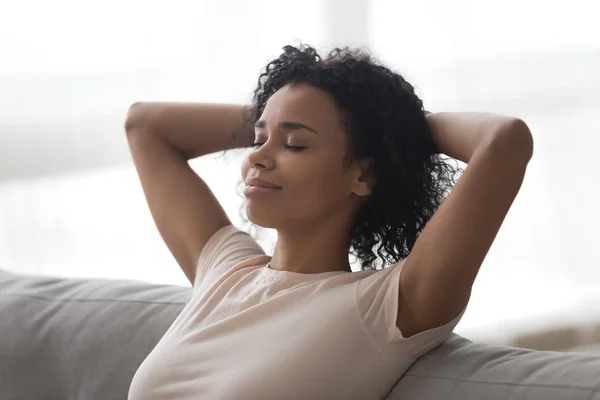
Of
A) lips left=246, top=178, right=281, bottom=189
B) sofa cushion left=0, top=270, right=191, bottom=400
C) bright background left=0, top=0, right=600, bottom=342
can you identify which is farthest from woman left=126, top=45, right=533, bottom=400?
bright background left=0, top=0, right=600, bottom=342

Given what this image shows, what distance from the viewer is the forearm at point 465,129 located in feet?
4.57

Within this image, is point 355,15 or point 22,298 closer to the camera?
point 22,298

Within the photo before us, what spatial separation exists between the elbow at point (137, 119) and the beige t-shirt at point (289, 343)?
1.57 feet

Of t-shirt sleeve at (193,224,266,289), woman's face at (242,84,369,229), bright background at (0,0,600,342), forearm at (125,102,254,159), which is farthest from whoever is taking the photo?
bright background at (0,0,600,342)

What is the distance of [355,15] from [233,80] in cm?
45

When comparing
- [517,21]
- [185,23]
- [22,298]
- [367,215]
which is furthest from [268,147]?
[517,21]

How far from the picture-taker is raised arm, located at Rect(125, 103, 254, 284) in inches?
69.9

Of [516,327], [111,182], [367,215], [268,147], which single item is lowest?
[516,327]

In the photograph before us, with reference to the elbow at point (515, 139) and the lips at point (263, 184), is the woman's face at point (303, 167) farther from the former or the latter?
the elbow at point (515, 139)

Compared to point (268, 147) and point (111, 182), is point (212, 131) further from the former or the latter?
point (111, 182)

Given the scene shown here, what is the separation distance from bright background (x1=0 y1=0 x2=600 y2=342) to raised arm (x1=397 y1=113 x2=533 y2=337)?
5.29 feet

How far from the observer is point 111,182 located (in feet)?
9.98

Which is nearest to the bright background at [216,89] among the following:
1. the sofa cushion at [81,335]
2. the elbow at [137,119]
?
the elbow at [137,119]

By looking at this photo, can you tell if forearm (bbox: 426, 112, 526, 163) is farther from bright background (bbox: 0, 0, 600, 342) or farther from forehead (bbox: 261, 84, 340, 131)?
bright background (bbox: 0, 0, 600, 342)
